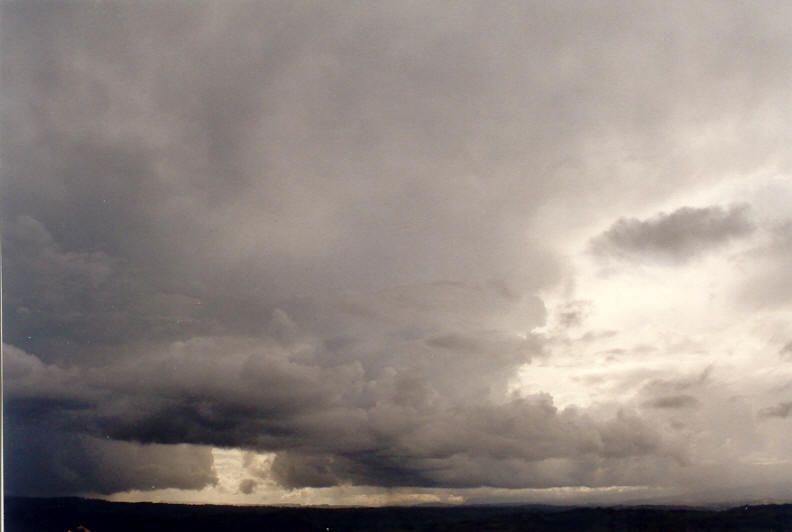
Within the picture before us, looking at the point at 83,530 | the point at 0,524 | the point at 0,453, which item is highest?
the point at 0,453

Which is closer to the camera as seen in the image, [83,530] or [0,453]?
[0,453]

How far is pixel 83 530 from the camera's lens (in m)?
67.8

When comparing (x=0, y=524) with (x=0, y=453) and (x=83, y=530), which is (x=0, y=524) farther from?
(x=83, y=530)

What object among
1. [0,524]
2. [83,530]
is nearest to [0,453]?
[0,524]

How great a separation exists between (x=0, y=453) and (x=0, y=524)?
259cm

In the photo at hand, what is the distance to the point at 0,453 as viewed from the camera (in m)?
21.0

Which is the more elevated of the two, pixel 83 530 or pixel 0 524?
pixel 0 524

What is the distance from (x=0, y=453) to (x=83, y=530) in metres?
56.9

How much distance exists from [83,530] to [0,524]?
55.8m

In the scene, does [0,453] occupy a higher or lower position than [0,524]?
higher

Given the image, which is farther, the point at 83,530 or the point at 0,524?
the point at 83,530

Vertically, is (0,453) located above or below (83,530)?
above
